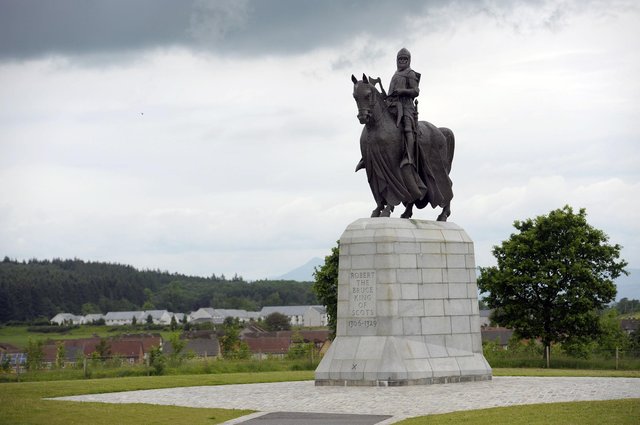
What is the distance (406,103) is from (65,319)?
165 metres

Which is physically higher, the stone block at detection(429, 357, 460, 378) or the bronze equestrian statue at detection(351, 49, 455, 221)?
the bronze equestrian statue at detection(351, 49, 455, 221)

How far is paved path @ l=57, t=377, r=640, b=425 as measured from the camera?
72.1 ft

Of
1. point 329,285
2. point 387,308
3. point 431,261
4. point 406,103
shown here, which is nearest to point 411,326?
point 387,308

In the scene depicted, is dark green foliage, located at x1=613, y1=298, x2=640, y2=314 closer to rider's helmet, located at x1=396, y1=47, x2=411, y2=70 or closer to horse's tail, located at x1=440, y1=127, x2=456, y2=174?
horse's tail, located at x1=440, y1=127, x2=456, y2=174

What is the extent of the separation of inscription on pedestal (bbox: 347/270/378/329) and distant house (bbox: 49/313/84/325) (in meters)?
154

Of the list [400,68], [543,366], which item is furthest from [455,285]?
[543,366]

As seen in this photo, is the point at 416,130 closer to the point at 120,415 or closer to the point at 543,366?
the point at 120,415

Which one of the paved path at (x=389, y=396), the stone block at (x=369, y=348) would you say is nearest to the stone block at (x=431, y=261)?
the stone block at (x=369, y=348)

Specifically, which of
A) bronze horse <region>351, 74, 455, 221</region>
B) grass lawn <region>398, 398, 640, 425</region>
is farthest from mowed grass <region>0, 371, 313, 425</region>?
bronze horse <region>351, 74, 455, 221</region>

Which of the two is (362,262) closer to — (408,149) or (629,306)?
(408,149)

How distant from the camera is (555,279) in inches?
1810

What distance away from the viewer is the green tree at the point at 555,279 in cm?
4597

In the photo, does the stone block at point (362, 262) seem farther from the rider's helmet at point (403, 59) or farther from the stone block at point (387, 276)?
the rider's helmet at point (403, 59)

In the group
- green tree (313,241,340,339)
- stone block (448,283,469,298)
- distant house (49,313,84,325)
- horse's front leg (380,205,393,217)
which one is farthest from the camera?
distant house (49,313,84,325)
